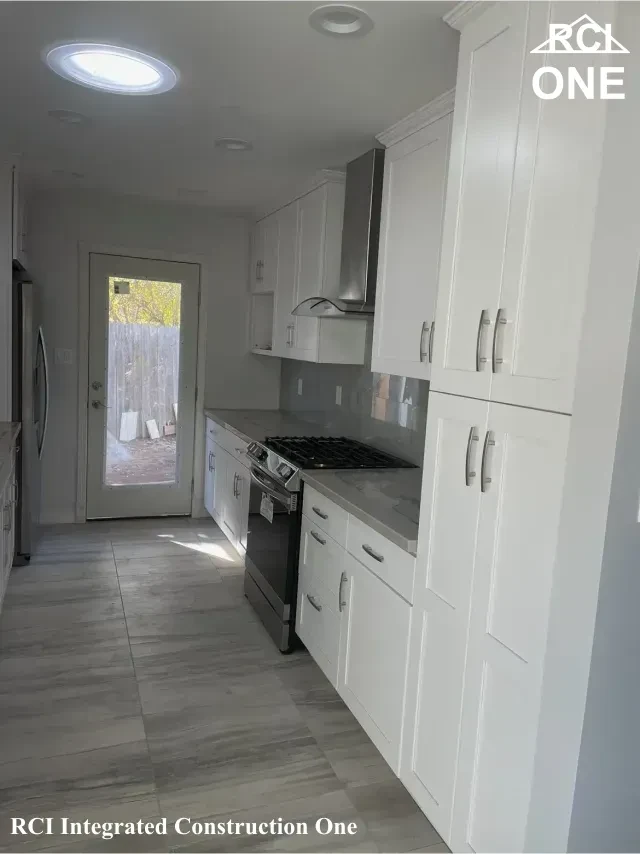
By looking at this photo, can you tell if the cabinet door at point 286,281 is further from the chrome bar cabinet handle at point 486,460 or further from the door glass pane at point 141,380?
the chrome bar cabinet handle at point 486,460

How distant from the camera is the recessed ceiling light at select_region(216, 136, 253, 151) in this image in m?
3.01

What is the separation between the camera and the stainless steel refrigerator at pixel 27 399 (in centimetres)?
387

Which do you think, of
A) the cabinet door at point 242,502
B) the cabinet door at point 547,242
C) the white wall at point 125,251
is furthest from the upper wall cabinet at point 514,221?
the white wall at point 125,251

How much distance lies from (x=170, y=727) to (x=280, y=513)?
1043mm

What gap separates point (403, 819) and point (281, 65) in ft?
8.36

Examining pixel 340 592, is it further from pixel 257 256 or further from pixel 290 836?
pixel 257 256

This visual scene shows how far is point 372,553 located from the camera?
222 cm

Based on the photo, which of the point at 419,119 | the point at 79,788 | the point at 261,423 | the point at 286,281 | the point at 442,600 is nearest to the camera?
the point at 442,600

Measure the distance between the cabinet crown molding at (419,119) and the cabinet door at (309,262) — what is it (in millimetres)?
819

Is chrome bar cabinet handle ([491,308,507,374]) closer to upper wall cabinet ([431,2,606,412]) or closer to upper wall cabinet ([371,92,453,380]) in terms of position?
upper wall cabinet ([431,2,606,412])

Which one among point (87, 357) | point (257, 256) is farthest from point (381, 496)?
point (87, 357)

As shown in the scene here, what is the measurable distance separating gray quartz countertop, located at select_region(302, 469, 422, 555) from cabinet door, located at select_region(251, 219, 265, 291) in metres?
2.42

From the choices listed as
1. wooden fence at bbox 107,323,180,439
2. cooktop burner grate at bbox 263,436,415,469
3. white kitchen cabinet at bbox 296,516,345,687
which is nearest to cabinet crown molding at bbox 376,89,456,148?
cooktop burner grate at bbox 263,436,415,469

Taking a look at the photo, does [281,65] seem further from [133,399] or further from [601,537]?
[133,399]
